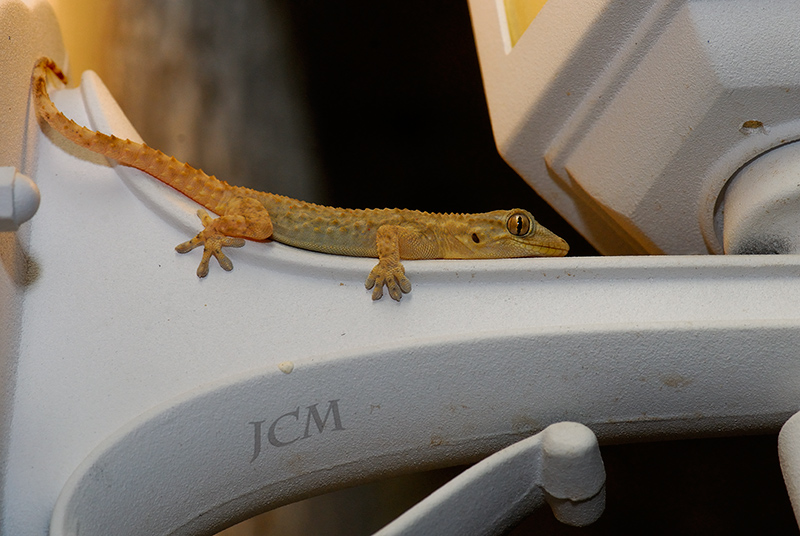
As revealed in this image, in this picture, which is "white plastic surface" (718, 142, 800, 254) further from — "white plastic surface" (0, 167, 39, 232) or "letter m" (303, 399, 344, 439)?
"white plastic surface" (0, 167, 39, 232)

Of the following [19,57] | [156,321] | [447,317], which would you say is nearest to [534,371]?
[447,317]

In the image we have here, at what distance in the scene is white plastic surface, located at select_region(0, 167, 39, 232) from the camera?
1002 millimetres

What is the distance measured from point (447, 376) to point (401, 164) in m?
1.89

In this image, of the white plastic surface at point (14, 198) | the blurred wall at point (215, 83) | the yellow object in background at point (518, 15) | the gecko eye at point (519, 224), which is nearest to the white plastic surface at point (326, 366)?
the white plastic surface at point (14, 198)

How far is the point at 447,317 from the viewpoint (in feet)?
4.17

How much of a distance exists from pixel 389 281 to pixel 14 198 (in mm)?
642

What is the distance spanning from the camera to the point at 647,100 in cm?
161

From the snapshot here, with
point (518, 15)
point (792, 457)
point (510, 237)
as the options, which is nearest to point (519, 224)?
point (510, 237)

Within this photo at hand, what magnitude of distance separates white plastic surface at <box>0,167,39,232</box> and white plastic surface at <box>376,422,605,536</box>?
2.35ft

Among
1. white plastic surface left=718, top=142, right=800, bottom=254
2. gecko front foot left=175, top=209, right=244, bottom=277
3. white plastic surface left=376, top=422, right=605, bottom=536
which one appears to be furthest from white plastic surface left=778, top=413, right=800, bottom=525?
gecko front foot left=175, top=209, right=244, bottom=277

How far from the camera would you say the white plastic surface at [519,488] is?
104 centimetres

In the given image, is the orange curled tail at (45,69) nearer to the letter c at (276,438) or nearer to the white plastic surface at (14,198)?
the white plastic surface at (14,198)

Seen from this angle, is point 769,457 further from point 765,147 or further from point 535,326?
point 535,326

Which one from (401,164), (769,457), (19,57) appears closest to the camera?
(19,57)
